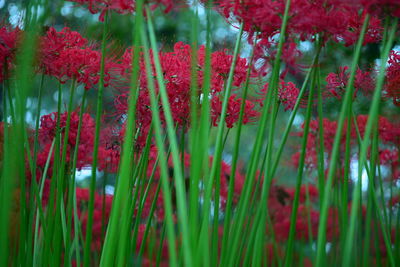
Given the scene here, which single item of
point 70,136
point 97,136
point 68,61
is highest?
point 68,61

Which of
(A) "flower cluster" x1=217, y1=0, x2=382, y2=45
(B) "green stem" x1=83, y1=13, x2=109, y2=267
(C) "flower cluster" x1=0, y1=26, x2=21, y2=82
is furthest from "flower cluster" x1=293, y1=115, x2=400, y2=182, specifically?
(C) "flower cluster" x1=0, y1=26, x2=21, y2=82

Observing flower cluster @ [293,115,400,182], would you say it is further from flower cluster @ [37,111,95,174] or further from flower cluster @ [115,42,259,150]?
flower cluster @ [37,111,95,174]

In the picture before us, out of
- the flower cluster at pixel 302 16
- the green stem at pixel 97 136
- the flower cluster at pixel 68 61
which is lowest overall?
the green stem at pixel 97 136

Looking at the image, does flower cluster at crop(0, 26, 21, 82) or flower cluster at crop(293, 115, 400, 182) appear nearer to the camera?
flower cluster at crop(0, 26, 21, 82)

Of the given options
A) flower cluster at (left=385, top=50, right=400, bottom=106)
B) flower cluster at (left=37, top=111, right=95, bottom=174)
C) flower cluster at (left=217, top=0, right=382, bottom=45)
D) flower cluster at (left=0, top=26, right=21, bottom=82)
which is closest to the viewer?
flower cluster at (left=217, top=0, right=382, bottom=45)

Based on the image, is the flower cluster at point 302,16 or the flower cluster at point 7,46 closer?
the flower cluster at point 302,16

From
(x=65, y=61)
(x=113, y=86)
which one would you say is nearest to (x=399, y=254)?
(x=113, y=86)

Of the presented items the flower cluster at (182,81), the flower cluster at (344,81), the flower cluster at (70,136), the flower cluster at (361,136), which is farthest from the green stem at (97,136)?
the flower cluster at (361,136)

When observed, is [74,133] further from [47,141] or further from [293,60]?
[293,60]

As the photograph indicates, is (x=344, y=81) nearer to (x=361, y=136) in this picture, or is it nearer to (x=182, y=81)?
(x=182, y=81)

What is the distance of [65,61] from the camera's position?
1073mm

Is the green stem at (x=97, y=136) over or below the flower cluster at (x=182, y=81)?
below

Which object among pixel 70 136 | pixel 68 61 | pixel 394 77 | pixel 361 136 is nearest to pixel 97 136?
pixel 68 61

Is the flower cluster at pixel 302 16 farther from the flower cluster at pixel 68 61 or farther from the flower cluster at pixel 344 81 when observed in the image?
the flower cluster at pixel 68 61
